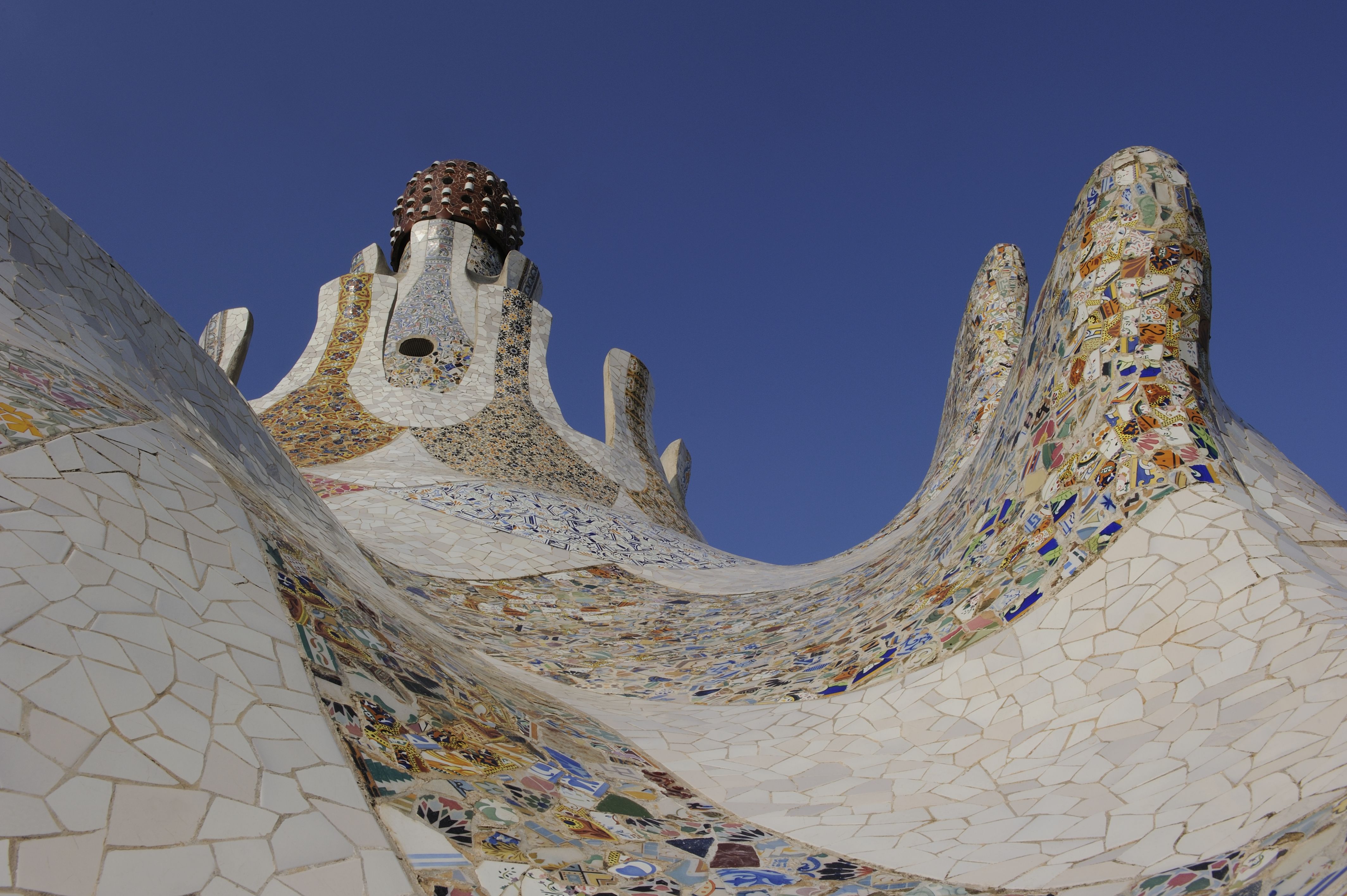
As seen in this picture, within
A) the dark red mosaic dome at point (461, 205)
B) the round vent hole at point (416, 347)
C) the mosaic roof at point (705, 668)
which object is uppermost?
the dark red mosaic dome at point (461, 205)

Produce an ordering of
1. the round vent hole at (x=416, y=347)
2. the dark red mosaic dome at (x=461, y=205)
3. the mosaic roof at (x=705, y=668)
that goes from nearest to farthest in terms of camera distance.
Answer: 1. the mosaic roof at (x=705, y=668)
2. the round vent hole at (x=416, y=347)
3. the dark red mosaic dome at (x=461, y=205)

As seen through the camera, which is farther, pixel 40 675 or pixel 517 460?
pixel 517 460

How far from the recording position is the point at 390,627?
2182 mm

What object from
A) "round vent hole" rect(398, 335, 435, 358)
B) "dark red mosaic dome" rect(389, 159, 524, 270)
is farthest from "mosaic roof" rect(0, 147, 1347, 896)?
"dark red mosaic dome" rect(389, 159, 524, 270)

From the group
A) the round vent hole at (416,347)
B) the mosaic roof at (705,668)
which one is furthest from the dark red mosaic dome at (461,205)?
the mosaic roof at (705,668)

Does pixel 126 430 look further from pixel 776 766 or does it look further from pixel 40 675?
pixel 776 766

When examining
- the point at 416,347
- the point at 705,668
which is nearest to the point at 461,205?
the point at 416,347

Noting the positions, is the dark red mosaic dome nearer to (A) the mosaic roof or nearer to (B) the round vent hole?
(B) the round vent hole

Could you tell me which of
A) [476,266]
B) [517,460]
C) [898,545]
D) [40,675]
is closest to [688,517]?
[517,460]

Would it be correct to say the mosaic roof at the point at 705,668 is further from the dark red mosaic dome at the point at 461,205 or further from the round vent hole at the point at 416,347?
the dark red mosaic dome at the point at 461,205

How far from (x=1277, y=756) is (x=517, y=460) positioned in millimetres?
4550

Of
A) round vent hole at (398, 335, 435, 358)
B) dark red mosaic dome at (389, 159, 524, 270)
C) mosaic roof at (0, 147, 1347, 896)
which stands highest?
dark red mosaic dome at (389, 159, 524, 270)

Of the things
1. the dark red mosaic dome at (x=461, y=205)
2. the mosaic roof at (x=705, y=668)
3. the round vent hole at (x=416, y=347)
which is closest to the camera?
the mosaic roof at (x=705, y=668)

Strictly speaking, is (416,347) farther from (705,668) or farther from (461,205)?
(705,668)
